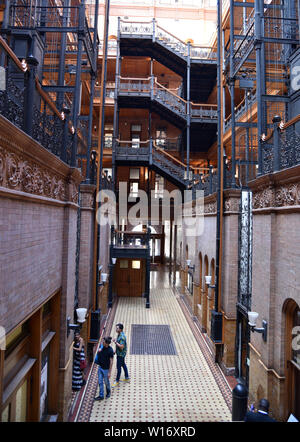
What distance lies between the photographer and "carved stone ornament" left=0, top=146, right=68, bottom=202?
353 centimetres

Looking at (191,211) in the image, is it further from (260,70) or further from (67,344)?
(67,344)

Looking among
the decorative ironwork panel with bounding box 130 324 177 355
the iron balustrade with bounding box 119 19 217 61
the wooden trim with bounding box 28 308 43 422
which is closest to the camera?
the wooden trim with bounding box 28 308 43 422

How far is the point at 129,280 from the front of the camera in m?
19.8

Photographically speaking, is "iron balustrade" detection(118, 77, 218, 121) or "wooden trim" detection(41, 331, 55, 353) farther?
"iron balustrade" detection(118, 77, 218, 121)

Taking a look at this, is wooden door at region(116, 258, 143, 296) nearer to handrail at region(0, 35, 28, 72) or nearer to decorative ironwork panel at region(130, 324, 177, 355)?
decorative ironwork panel at region(130, 324, 177, 355)

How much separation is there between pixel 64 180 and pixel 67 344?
3.46 metres

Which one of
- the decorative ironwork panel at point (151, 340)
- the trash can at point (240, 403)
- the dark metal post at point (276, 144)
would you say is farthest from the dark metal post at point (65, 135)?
the decorative ironwork panel at point (151, 340)

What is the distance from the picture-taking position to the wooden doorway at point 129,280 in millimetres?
19719

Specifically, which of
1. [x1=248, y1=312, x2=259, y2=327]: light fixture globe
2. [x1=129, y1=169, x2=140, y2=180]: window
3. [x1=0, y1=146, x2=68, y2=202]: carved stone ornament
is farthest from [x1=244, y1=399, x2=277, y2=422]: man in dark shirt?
[x1=129, y1=169, x2=140, y2=180]: window

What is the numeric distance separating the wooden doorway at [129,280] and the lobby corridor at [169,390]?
5.93 m

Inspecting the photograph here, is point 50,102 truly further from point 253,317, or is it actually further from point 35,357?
point 253,317

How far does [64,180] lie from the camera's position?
637 centimetres

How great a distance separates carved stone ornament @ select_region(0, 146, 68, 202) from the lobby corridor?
5.21 metres

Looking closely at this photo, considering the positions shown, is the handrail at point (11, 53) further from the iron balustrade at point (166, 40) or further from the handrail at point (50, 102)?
the iron balustrade at point (166, 40)
